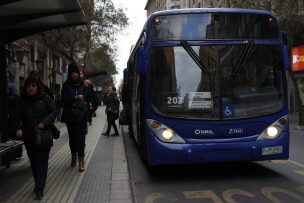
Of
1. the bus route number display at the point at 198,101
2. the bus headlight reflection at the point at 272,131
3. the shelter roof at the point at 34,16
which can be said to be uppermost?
the shelter roof at the point at 34,16

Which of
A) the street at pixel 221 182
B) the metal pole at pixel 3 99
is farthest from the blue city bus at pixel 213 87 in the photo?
the metal pole at pixel 3 99

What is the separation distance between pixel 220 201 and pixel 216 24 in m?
3.29

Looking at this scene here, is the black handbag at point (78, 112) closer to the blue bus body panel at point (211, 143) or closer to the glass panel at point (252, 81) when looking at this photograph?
the blue bus body panel at point (211, 143)

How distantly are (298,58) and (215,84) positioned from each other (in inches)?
1064

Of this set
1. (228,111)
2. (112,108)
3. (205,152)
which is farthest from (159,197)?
(112,108)

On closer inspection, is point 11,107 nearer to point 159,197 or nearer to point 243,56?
point 159,197

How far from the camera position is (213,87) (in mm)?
8734

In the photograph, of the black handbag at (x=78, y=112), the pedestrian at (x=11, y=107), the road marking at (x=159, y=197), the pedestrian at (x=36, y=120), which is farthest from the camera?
the pedestrian at (x=11, y=107)

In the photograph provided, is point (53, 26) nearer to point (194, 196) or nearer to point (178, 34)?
point (178, 34)

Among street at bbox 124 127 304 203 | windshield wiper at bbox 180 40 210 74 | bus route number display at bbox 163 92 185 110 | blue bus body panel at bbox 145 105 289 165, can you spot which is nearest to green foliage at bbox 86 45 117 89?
street at bbox 124 127 304 203

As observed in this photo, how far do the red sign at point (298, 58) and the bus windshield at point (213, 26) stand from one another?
25.1m

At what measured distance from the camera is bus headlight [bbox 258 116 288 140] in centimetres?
877

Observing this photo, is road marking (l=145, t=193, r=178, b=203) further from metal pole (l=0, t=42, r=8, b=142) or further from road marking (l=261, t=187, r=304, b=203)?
metal pole (l=0, t=42, r=8, b=142)

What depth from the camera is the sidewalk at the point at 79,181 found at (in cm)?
739
